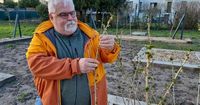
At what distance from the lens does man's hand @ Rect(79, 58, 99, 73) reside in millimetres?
1665

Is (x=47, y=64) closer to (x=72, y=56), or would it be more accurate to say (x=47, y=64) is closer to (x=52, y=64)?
(x=52, y=64)

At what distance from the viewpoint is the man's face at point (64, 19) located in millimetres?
1929

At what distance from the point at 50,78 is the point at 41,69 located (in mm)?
94

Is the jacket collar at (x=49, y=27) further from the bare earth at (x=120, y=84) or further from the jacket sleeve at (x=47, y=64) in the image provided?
the bare earth at (x=120, y=84)

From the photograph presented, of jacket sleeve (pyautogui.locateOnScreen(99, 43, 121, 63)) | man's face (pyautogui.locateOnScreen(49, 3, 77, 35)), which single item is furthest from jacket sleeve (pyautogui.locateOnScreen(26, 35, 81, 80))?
jacket sleeve (pyautogui.locateOnScreen(99, 43, 121, 63))

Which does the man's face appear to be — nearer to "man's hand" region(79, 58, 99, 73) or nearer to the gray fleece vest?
the gray fleece vest

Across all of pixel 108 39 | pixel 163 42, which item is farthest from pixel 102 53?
pixel 163 42

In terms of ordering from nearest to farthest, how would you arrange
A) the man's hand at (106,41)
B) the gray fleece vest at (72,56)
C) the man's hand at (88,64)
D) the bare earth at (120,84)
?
the man's hand at (88,64) → the man's hand at (106,41) → the gray fleece vest at (72,56) → the bare earth at (120,84)

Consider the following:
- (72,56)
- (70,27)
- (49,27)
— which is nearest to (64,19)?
(70,27)

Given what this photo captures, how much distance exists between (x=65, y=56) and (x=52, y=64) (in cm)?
18

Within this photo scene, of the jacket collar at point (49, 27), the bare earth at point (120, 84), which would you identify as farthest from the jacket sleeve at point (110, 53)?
the bare earth at point (120, 84)

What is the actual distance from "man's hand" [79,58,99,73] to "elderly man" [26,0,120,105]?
3 centimetres

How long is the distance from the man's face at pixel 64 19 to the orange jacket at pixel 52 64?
0.44ft

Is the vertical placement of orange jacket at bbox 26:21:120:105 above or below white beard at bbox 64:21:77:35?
below
